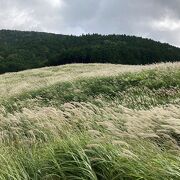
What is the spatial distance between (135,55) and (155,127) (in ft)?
384

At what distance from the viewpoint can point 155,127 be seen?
873 cm

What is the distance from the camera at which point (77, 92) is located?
21781 millimetres

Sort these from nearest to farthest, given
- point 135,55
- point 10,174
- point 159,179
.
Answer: point 159,179 < point 10,174 < point 135,55

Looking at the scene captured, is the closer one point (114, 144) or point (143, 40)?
point (114, 144)

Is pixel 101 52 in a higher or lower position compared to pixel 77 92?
higher

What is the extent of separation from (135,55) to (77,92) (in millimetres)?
104149

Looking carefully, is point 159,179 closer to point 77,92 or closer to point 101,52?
point 77,92

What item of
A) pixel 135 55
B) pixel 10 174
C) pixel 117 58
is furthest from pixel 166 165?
pixel 135 55

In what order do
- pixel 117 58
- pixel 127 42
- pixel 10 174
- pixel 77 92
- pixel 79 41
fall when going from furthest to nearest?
pixel 79 41 < pixel 127 42 < pixel 117 58 < pixel 77 92 < pixel 10 174

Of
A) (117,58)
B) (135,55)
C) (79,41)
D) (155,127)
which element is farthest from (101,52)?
(155,127)

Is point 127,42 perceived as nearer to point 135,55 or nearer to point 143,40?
point 143,40

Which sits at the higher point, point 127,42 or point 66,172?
point 127,42

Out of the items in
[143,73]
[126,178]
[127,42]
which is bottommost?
[126,178]

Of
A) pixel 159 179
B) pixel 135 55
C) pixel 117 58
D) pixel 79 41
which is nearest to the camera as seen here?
pixel 159 179
